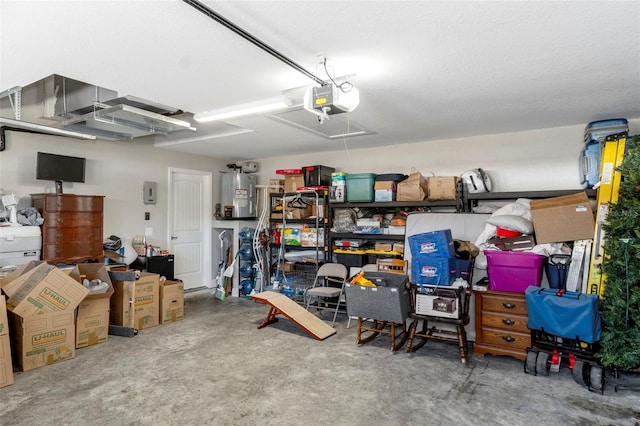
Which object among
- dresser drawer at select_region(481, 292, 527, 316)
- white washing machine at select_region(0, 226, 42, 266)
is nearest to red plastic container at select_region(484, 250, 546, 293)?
dresser drawer at select_region(481, 292, 527, 316)

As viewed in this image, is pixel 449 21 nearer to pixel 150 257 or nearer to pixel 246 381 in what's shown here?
pixel 246 381

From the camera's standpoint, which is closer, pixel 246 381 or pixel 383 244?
pixel 246 381

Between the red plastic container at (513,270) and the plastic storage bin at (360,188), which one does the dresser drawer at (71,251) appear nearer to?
the plastic storage bin at (360,188)

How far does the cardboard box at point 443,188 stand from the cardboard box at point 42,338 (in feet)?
14.6

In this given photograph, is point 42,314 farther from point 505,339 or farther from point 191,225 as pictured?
point 505,339

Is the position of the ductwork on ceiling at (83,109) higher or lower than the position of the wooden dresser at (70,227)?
higher

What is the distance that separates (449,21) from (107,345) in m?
4.55

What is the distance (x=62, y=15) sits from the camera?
2127 mm

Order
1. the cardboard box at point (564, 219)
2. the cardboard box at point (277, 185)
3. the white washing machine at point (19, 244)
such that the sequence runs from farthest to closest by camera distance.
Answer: the cardboard box at point (277, 185) < the white washing machine at point (19, 244) < the cardboard box at point (564, 219)

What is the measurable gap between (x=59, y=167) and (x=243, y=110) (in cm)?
282

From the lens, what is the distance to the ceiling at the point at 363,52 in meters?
2.09

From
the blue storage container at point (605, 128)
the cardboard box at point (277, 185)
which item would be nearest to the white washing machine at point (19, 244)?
the cardboard box at point (277, 185)

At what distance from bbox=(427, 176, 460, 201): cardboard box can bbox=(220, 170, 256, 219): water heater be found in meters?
3.41

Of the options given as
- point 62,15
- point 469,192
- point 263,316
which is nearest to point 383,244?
point 469,192
